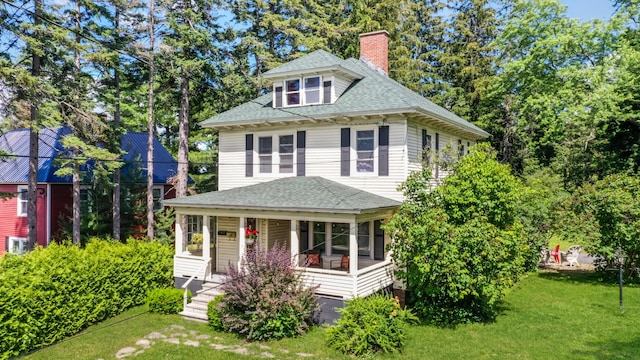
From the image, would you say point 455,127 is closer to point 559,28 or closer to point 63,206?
point 559,28

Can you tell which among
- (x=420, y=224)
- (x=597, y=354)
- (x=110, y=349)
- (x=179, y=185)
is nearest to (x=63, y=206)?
(x=179, y=185)

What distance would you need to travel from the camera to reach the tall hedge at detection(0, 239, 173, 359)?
419 inches

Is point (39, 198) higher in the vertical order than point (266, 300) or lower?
higher

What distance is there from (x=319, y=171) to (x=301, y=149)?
1.21 metres

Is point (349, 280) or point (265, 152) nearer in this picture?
point (349, 280)

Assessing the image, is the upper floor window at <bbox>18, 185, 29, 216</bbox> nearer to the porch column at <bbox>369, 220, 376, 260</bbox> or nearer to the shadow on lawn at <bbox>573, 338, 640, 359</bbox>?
the porch column at <bbox>369, 220, 376, 260</bbox>

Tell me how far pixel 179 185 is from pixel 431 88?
23658 mm

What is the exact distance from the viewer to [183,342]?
1160cm

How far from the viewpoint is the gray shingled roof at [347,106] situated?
15.2m

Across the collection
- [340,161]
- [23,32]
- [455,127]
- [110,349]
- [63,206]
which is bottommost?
[110,349]

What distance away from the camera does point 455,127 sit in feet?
59.7

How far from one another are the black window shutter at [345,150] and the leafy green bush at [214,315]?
6.49 meters

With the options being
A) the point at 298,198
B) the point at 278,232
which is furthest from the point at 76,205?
the point at 298,198

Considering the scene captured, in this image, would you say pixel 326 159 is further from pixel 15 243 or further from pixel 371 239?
pixel 15 243
